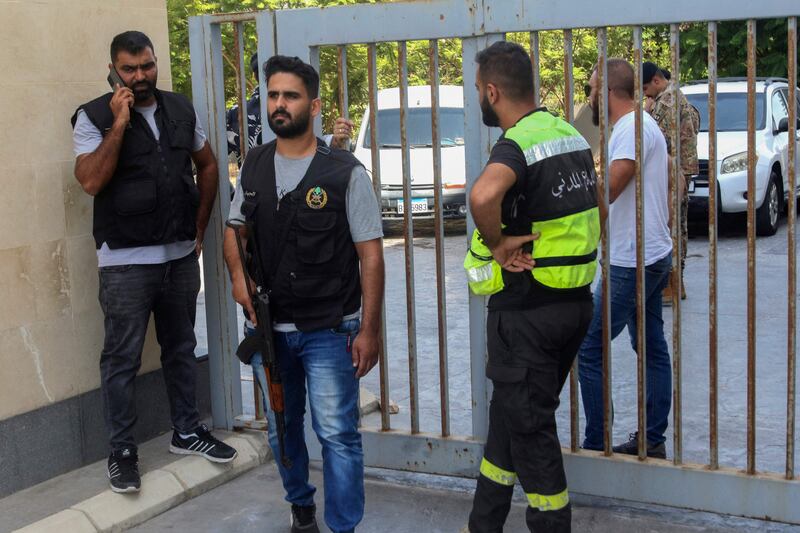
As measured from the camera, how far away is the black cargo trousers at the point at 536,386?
159 inches

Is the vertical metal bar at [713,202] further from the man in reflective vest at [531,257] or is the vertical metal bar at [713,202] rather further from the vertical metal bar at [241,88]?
the vertical metal bar at [241,88]

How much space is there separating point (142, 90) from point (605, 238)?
2.20m

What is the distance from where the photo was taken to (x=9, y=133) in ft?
16.1

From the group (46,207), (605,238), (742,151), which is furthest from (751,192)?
(742,151)

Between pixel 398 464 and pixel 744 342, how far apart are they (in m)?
3.72

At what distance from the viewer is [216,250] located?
572 cm

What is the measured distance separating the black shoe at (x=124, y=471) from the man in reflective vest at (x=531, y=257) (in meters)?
1.80

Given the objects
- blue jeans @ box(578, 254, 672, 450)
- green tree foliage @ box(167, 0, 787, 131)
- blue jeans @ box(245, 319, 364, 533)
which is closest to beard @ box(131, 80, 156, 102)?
blue jeans @ box(245, 319, 364, 533)

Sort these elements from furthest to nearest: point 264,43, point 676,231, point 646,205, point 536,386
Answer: point 264,43
point 646,205
point 676,231
point 536,386

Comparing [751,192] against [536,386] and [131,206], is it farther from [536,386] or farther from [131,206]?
[131,206]

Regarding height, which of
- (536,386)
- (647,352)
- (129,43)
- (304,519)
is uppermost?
(129,43)

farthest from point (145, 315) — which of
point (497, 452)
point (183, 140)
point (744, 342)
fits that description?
point (744, 342)

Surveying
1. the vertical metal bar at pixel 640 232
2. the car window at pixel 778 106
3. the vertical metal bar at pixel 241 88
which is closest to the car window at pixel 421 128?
the car window at pixel 778 106

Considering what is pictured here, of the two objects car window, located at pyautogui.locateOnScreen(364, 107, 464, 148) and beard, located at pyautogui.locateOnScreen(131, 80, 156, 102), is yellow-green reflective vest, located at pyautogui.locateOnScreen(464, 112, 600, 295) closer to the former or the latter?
beard, located at pyautogui.locateOnScreen(131, 80, 156, 102)
